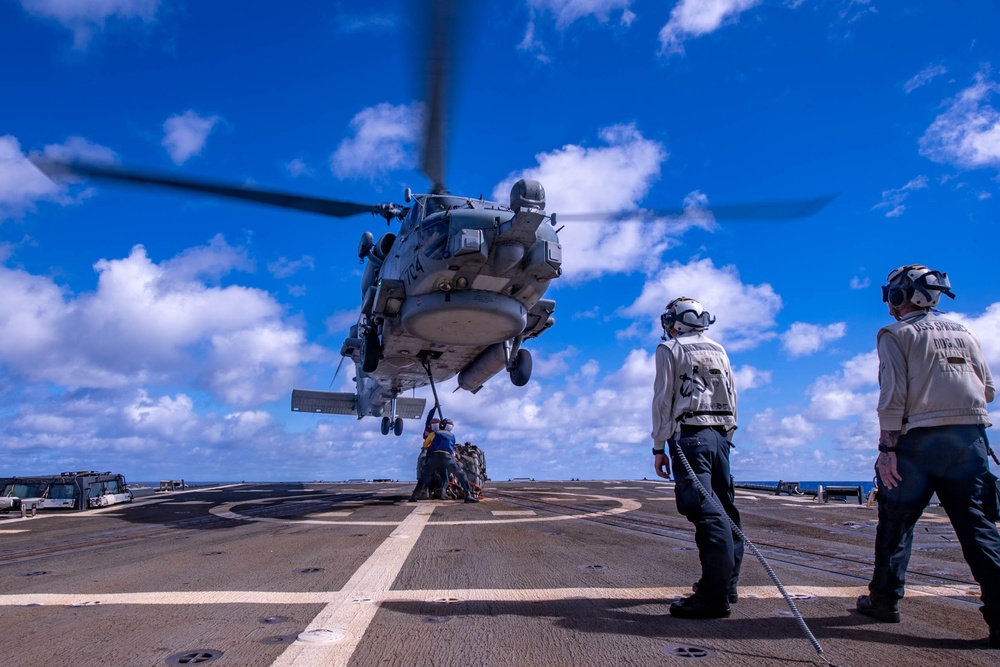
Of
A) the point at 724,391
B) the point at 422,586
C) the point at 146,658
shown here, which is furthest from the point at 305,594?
the point at 724,391

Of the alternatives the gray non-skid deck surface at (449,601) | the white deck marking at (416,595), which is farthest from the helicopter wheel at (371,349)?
the white deck marking at (416,595)

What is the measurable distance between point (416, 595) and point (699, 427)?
232 centimetres

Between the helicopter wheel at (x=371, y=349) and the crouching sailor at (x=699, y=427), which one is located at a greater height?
the helicopter wheel at (x=371, y=349)

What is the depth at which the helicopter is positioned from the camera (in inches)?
447

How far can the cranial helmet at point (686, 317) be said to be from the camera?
441 centimetres

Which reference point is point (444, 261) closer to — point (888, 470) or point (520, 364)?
point (520, 364)

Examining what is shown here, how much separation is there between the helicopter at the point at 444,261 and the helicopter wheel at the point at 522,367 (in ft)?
0.11

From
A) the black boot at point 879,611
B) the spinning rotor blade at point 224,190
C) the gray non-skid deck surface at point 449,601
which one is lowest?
the gray non-skid deck surface at point 449,601

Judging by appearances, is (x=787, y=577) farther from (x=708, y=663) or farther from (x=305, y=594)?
(x=305, y=594)

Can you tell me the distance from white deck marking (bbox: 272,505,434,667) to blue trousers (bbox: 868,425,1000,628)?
3.13 meters

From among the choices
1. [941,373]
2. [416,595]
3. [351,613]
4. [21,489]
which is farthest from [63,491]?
[941,373]

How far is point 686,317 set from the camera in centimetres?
442

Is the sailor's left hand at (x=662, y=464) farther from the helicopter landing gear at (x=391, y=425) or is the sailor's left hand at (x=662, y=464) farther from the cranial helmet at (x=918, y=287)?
the helicopter landing gear at (x=391, y=425)

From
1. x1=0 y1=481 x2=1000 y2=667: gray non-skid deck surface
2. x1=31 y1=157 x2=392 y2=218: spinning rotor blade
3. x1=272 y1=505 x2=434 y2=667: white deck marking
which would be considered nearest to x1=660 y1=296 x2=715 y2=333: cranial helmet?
x1=0 y1=481 x2=1000 y2=667: gray non-skid deck surface
